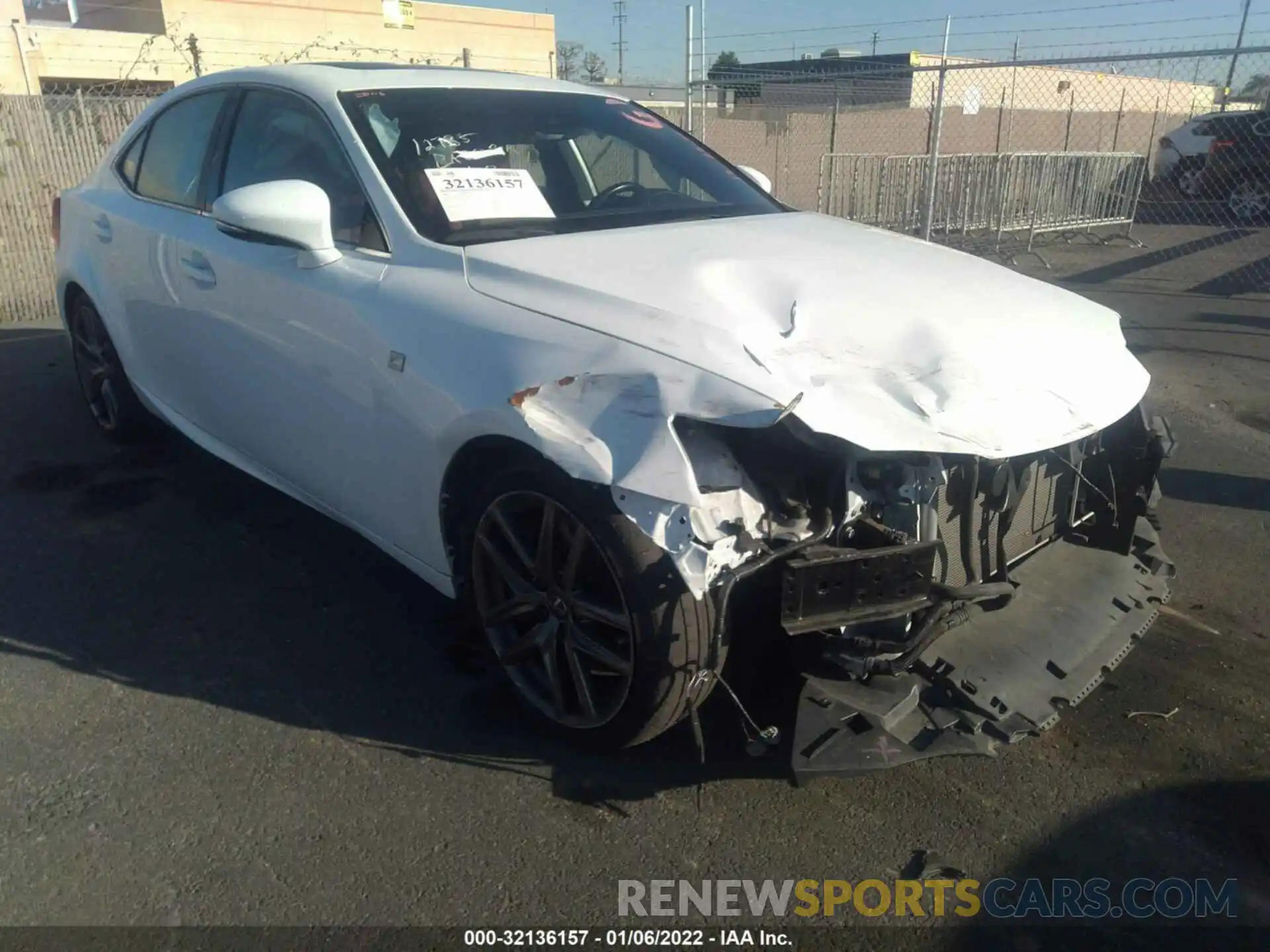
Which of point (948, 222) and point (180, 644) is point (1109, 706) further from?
point (948, 222)

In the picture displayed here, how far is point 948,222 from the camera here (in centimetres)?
1305

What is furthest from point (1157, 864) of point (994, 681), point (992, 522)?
point (992, 522)

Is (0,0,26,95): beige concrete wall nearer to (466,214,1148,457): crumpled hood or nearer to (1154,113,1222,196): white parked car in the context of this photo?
(1154,113,1222,196): white parked car


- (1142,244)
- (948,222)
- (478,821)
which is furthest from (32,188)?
(1142,244)

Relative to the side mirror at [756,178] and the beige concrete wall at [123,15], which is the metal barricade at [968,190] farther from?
the beige concrete wall at [123,15]

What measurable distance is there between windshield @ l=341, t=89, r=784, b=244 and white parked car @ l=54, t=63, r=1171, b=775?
0.6 inches

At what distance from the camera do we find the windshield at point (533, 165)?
3164 mm

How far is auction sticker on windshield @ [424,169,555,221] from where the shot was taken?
3.14 meters

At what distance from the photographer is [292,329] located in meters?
3.27

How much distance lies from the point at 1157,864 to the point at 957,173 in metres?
11.9

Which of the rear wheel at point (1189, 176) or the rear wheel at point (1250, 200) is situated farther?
the rear wheel at point (1189, 176)

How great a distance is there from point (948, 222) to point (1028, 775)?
11.5 m

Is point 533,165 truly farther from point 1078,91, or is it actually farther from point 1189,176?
point 1078,91

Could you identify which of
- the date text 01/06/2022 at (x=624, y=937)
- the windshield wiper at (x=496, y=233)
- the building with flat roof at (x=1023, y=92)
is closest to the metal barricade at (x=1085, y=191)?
the building with flat roof at (x=1023, y=92)
